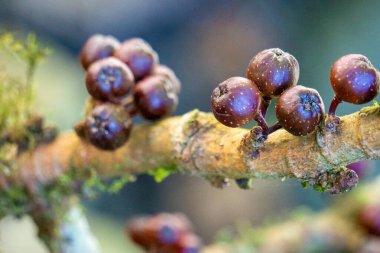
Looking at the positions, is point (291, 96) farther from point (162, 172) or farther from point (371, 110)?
point (162, 172)

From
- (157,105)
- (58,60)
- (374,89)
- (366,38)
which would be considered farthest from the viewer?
(366,38)

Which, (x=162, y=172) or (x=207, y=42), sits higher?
(x=207, y=42)

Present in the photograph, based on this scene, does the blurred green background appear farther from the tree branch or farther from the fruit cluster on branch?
the fruit cluster on branch

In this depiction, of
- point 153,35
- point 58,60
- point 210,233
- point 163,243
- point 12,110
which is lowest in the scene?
point 163,243

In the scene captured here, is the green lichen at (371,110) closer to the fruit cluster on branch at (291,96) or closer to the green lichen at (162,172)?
the fruit cluster on branch at (291,96)

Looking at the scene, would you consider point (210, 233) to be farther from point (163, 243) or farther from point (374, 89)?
point (374, 89)

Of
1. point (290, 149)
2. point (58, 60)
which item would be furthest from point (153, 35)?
point (290, 149)

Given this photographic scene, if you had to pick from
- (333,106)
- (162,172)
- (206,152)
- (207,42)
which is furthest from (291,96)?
(207,42)

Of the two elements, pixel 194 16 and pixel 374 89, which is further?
pixel 194 16
